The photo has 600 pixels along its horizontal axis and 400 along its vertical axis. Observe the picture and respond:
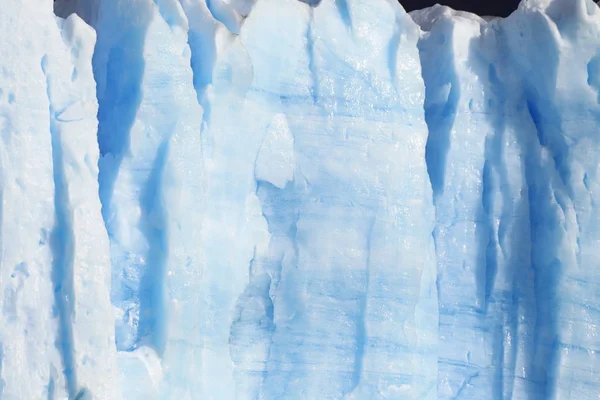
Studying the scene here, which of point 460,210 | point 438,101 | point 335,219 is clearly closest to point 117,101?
point 335,219

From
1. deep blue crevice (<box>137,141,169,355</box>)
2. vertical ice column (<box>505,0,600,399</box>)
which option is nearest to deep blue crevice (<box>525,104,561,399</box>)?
vertical ice column (<box>505,0,600,399</box>)

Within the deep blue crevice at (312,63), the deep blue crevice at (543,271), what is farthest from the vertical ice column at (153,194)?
the deep blue crevice at (543,271)

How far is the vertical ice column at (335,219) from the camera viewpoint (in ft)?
10.5

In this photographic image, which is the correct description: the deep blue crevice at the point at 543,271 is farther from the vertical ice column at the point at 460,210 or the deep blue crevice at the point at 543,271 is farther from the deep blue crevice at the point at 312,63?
the deep blue crevice at the point at 312,63

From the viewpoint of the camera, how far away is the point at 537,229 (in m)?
3.47

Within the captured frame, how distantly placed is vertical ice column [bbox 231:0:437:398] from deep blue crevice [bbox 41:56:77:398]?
2.71 ft

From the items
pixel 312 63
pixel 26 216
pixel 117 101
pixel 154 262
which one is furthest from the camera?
pixel 312 63

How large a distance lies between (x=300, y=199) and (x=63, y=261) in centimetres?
114

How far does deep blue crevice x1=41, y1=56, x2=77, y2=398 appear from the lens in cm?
251

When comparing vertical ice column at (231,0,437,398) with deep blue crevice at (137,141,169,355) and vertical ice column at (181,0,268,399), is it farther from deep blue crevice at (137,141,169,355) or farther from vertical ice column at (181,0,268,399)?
deep blue crevice at (137,141,169,355)

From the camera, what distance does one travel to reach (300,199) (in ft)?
10.7

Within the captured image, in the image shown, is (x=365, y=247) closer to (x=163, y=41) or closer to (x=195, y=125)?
(x=195, y=125)

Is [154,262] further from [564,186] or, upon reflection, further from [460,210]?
[564,186]

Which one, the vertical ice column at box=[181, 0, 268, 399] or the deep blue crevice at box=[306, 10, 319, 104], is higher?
the deep blue crevice at box=[306, 10, 319, 104]
